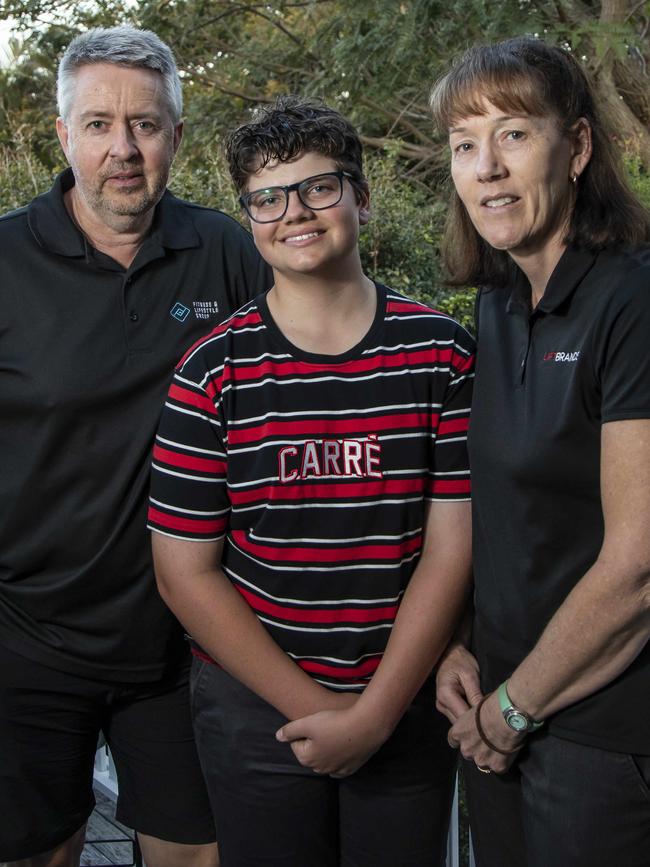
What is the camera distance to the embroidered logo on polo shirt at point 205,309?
2.59 m

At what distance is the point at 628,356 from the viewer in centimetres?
179

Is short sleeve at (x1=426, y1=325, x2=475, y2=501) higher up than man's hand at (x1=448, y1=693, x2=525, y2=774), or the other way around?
short sleeve at (x1=426, y1=325, x2=475, y2=501)

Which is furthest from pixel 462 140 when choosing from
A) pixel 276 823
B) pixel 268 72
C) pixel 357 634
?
pixel 268 72

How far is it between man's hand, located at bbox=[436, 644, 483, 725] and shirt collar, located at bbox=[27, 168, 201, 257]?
1.22 metres

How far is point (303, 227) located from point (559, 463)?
738mm

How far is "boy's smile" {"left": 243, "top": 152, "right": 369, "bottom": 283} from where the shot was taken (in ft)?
7.20

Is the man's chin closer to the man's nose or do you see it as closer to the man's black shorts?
the man's nose

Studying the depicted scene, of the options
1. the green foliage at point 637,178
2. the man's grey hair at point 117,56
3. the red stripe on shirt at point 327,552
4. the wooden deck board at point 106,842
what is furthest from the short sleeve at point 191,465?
the green foliage at point 637,178

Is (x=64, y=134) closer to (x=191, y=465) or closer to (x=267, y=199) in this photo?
(x=267, y=199)

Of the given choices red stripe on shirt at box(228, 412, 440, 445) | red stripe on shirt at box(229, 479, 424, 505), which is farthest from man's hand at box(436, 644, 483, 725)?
red stripe on shirt at box(228, 412, 440, 445)

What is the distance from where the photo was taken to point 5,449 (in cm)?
258

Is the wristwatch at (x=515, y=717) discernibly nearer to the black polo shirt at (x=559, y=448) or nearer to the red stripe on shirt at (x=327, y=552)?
the black polo shirt at (x=559, y=448)

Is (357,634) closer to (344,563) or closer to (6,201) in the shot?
(344,563)

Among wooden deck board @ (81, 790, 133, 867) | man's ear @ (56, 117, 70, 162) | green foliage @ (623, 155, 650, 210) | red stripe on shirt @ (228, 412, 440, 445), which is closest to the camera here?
red stripe on shirt @ (228, 412, 440, 445)
